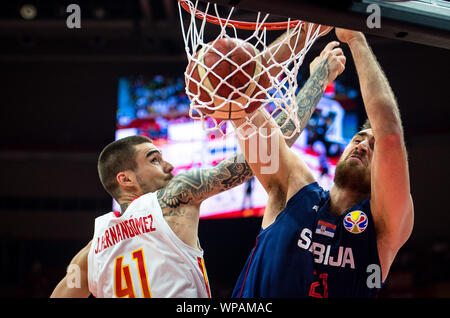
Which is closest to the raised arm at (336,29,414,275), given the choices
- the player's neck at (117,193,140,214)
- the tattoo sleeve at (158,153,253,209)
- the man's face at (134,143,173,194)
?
the tattoo sleeve at (158,153,253,209)

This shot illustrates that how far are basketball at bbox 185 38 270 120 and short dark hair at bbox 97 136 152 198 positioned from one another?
0.59m

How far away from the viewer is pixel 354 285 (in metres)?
2.37

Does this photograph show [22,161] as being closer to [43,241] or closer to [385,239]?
[43,241]

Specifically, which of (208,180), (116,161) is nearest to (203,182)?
(208,180)

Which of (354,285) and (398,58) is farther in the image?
(398,58)

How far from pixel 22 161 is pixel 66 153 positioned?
0.72 m

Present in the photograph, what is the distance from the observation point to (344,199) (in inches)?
101

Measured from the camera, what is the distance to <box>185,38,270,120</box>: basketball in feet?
7.20

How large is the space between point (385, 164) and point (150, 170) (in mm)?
1072

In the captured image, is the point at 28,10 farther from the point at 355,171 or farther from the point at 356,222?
the point at 356,222

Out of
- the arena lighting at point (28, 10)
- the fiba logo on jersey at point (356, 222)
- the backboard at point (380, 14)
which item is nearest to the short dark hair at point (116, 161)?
the fiba logo on jersey at point (356, 222)

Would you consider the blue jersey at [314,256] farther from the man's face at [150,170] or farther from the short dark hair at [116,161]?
the short dark hair at [116,161]
